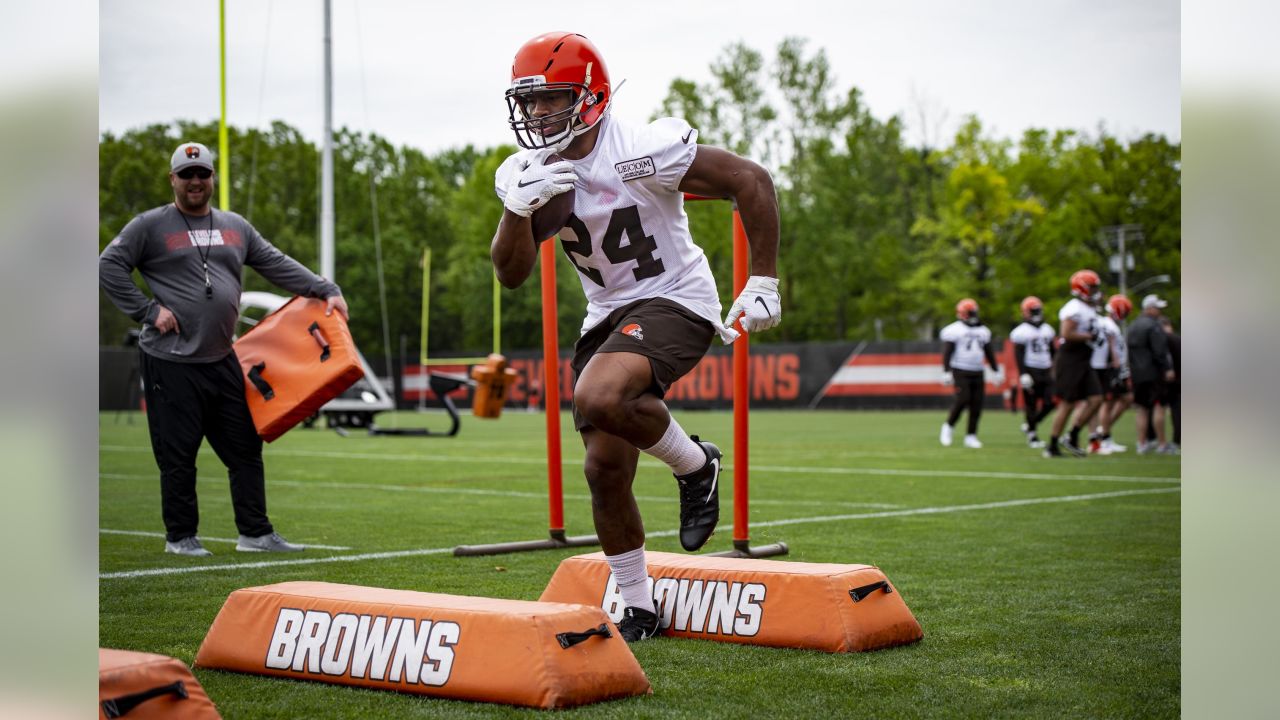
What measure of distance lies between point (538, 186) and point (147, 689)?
2107mm

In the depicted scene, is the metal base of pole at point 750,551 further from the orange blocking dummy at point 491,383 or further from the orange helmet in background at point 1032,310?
the orange blocking dummy at point 491,383

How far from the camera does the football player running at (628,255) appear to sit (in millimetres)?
4543

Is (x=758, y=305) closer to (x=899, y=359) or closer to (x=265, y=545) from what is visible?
(x=265, y=545)

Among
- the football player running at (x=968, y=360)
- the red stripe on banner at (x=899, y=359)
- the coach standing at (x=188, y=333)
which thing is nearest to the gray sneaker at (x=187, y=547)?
the coach standing at (x=188, y=333)

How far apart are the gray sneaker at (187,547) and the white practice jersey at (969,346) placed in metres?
12.9

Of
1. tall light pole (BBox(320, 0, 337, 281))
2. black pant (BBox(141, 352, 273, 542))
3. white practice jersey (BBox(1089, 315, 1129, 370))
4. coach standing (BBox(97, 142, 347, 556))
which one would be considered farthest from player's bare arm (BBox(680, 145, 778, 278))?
tall light pole (BBox(320, 0, 337, 281))

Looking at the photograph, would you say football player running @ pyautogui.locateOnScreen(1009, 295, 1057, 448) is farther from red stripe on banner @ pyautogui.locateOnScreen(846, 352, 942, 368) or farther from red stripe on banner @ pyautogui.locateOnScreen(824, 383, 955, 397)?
red stripe on banner @ pyautogui.locateOnScreen(846, 352, 942, 368)

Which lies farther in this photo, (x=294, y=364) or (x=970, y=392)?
(x=970, y=392)

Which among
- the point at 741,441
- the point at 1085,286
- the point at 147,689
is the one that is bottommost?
the point at 147,689

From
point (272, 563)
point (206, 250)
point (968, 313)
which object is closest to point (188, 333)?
point (206, 250)

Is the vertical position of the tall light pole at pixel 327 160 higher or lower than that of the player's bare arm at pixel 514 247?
higher

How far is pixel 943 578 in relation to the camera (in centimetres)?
638

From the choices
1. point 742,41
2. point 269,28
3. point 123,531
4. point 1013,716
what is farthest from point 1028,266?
point 1013,716

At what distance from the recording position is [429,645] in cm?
391
